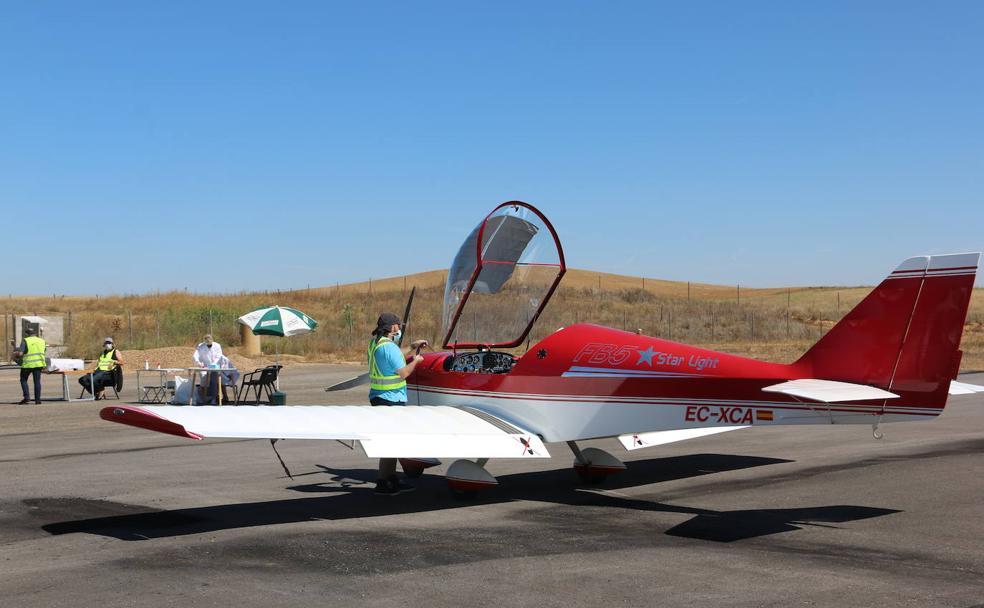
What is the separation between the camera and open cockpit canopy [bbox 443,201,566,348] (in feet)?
34.3

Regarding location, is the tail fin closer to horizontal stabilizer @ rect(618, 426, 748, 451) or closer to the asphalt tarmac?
the asphalt tarmac

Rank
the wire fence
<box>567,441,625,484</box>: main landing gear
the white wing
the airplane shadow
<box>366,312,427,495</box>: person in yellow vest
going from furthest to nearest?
the wire fence, <box>567,441,625,484</box>: main landing gear, <box>366,312,427,495</box>: person in yellow vest, the airplane shadow, the white wing

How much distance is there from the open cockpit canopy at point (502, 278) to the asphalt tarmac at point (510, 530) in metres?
1.68

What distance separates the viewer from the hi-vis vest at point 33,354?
20938mm

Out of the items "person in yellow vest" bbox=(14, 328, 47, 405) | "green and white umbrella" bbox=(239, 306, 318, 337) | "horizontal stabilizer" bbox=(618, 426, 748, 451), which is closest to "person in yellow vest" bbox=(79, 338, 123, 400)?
"person in yellow vest" bbox=(14, 328, 47, 405)

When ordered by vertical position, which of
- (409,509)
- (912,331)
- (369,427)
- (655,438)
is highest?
(912,331)

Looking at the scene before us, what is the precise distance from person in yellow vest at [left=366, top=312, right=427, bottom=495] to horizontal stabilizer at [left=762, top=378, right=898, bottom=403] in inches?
153

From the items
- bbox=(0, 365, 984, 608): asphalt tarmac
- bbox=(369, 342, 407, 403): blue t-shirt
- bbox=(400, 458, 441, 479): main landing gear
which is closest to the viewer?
bbox=(0, 365, 984, 608): asphalt tarmac

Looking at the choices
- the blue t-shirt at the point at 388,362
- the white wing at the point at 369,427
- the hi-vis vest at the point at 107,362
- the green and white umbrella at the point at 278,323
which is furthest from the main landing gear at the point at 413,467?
the hi-vis vest at the point at 107,362

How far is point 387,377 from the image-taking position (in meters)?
10.1

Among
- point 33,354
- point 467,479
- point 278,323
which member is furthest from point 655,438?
point 33,354

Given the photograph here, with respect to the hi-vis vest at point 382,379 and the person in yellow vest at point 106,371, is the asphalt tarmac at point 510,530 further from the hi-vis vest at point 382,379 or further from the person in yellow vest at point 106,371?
the person in yellow vest at point 106,371

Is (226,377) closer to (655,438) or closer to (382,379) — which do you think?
(382,379)

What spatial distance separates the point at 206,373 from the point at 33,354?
432 centimetres
